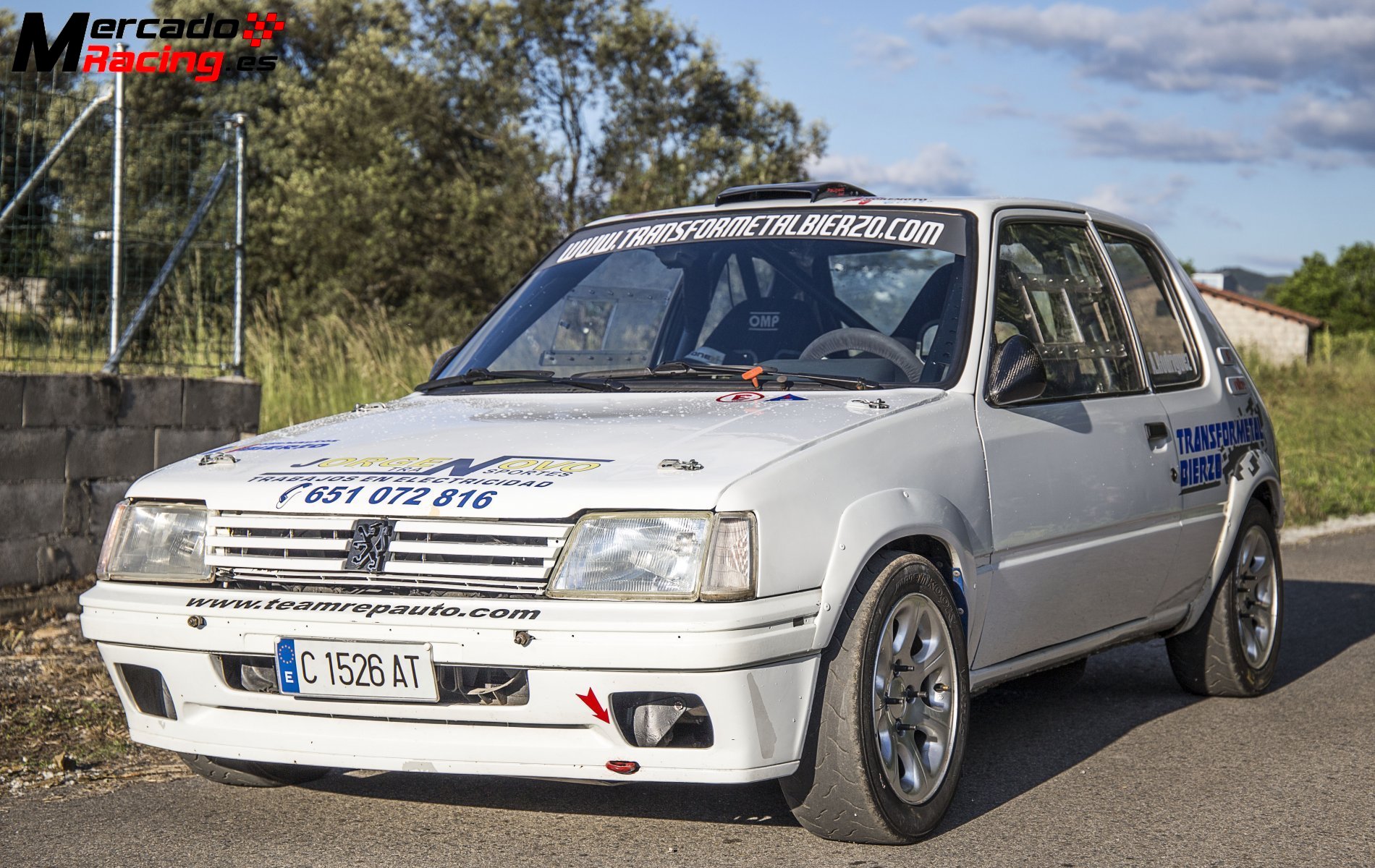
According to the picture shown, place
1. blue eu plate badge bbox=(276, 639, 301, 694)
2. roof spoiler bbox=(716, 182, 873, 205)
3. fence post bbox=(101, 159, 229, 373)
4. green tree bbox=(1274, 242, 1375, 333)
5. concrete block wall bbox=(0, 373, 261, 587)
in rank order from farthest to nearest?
green tree bbox=(1274, 242, 1375, 333) < fence post bbox=(101, 159, 229, 373) < concrete block wall bbox=(0, 373, 261, 587) < roof spoiler bbox=(716, 182, 873, 205) < blue eu plate badge bbox=(276, 639, 301, 694)

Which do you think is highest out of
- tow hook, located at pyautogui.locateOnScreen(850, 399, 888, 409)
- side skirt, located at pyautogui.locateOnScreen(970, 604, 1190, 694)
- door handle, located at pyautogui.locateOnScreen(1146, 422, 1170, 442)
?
tow hook, located at pyautogui.locateOnScreen(850, 399, 888, 409)

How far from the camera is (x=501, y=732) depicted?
3352 millimetres

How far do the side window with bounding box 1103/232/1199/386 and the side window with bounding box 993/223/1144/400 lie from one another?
14 cm

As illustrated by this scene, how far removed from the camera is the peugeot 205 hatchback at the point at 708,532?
3.28 m

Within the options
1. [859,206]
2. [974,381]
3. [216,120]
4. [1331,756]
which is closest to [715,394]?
[974,381]

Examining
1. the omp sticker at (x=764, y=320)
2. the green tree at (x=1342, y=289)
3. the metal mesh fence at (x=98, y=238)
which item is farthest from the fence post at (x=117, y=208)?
the green tree at (x=1342, y=289)

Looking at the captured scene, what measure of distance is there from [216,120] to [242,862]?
5.52 metres

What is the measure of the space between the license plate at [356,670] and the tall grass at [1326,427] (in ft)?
30.1

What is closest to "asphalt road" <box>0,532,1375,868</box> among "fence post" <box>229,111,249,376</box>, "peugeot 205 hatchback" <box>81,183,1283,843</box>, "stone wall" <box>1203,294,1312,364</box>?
"peugeot 205 hatchback" <box>81,183,1283,843</box>

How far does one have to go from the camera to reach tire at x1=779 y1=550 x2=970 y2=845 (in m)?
3.48

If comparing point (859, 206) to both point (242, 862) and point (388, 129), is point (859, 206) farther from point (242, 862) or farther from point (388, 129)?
point (388, 129)

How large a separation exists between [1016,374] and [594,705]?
1.70 metres

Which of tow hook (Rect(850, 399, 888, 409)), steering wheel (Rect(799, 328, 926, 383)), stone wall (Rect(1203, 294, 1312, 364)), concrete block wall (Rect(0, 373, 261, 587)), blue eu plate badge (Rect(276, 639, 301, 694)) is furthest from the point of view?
stone wall (Rect(1203, 294, 1312, 364))

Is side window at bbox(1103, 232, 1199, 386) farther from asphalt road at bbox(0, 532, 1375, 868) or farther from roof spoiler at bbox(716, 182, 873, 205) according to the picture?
asphalt road at bbox(0, 532, 1375, 868)
